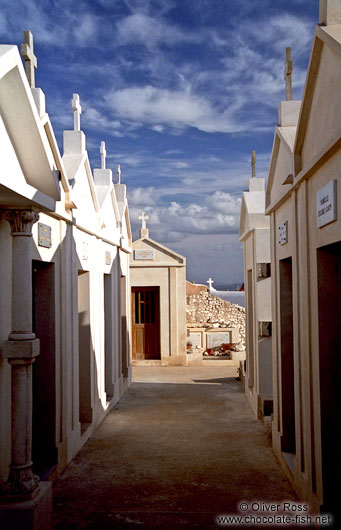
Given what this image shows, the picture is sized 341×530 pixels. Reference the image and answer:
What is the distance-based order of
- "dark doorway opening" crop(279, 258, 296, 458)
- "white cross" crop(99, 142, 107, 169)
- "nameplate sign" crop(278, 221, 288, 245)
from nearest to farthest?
"nameplate sign" crop(278, 221, 288, 245) → "dark doorway opening" crop(279, 258, 296, 458) → "white cross" crop(99, 142, 107, 169)

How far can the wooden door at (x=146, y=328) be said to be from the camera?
16.6 m

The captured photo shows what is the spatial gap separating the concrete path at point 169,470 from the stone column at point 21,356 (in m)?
0.95

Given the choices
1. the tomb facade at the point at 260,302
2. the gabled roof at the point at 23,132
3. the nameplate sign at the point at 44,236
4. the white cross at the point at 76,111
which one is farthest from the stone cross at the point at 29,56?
the tomb facade at the point at 260,302

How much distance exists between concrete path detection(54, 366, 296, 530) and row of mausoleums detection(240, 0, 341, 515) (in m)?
0.66

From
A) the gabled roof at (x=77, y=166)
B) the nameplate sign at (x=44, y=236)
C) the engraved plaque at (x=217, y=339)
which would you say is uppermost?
the gabled roof at (x=77, y=166)

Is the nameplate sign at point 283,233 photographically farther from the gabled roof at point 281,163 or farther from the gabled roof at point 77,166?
the gabled roof at point 77,166

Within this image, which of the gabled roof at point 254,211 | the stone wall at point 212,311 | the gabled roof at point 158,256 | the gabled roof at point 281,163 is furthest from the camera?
the stone wall at point 212,311

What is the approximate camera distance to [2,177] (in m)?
4.07

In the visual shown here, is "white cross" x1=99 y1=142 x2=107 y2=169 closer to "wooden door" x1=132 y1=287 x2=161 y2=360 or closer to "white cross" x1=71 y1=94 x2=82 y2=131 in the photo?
"white cross" x1=71 y1=94 x2=82 y2=131

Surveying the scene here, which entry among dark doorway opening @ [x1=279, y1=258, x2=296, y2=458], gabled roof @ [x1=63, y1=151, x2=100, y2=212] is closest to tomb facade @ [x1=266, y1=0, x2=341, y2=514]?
dark doorway opening @ [x1=279, y1=258, x2=296, y2=458]

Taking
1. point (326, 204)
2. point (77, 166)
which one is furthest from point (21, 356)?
point (77, 166)

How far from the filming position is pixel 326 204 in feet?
14.3

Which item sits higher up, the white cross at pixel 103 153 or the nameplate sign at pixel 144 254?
the white cross at pixel 103 153

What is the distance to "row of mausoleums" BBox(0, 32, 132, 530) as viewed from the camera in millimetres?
4504
